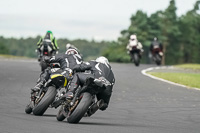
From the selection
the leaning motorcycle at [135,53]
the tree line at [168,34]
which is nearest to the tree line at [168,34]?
the tree line at [168,34]

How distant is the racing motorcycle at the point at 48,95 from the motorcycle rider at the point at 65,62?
162 millimetres

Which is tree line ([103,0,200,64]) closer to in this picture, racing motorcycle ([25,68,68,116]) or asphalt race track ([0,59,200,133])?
asphalt race track ([0,59,200,133])

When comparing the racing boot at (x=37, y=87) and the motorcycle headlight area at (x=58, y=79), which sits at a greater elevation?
the motorcycle headlight area at (x=58, y=79)

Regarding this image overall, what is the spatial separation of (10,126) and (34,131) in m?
Answer: 0.59

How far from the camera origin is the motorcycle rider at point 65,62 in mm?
10898

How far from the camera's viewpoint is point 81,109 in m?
9.08

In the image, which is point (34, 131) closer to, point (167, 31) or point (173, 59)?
point (167, 31)

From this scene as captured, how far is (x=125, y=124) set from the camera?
31.8 feet

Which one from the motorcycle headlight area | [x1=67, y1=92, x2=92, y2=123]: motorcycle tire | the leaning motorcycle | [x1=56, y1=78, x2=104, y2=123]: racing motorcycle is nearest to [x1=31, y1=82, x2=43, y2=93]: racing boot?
the motorcycle headlight area

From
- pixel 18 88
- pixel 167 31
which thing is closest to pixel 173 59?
pixel 167 31

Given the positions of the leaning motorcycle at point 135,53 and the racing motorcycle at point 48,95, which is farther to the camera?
the leaning motorcycle at point 135,53

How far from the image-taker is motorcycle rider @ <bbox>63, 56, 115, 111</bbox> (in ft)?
30.7

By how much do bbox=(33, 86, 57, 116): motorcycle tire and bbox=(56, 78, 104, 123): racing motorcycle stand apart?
0.51m

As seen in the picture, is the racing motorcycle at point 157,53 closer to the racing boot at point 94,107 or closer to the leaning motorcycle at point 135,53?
the leaning motorcycle at point 135,53
